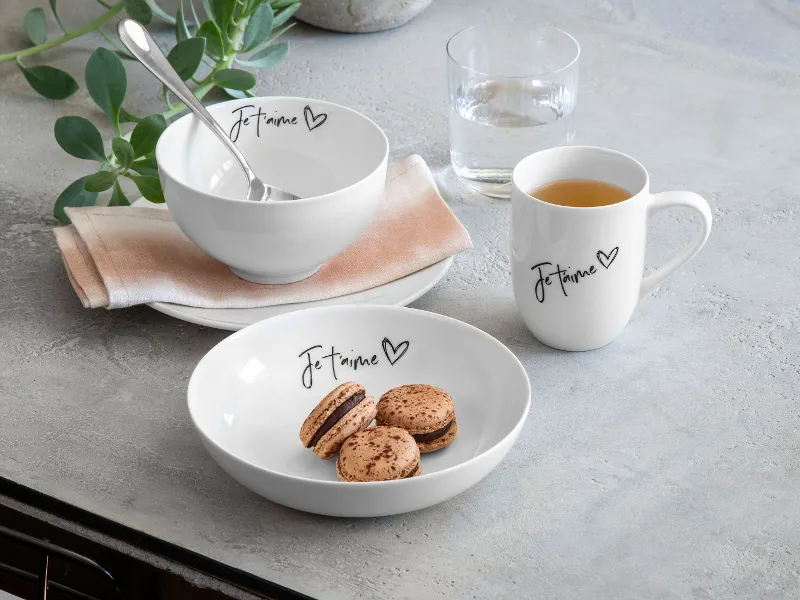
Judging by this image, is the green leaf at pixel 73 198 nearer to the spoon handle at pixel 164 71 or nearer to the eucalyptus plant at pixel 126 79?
the eucalyptus plant at pixel 126 79

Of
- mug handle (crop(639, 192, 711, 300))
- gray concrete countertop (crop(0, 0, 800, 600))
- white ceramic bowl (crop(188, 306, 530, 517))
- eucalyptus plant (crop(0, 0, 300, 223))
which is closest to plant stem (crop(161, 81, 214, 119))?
eucalyptus plant (crop(0, 0, 300, 223))

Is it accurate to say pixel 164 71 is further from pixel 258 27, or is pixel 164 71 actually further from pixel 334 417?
pixel 334 417

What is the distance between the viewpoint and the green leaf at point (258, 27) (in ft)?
3.02

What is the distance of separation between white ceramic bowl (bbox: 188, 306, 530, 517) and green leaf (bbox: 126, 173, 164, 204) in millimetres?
210

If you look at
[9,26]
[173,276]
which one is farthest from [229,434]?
[9,26]

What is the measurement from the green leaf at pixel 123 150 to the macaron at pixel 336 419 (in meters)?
0.31

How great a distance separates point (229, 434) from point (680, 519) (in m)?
0.26

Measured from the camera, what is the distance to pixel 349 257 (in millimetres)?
747

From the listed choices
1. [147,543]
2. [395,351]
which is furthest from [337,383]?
[147,543]

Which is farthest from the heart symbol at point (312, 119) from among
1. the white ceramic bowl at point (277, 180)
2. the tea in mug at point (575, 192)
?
the tea in mug at point (575, 192)

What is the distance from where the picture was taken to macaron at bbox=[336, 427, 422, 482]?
0.50m

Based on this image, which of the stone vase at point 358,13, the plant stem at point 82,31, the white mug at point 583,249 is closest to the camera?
the white mug at point 583,249

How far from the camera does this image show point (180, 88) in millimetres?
752

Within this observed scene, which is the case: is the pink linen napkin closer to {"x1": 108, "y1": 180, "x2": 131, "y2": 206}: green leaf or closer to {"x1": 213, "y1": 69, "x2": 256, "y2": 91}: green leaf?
{"x1": 108, "y1": 180, "x2": 131, "y2": 206}: green leaf
